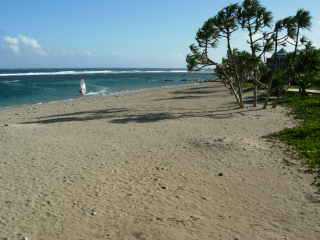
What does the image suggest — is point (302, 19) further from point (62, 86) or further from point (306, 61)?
point (62, 86)

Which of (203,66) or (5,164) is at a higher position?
(203,66)

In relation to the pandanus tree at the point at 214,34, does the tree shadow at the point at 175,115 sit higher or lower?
lower

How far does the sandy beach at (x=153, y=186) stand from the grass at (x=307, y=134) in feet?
1.25

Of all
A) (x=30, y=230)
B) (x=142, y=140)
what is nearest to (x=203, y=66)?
(x=142, y=140)

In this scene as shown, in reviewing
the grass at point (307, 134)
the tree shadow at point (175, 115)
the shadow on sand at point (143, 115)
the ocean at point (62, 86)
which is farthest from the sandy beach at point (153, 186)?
the ocean at point (62, 86)

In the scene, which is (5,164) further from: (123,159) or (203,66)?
(203,66)

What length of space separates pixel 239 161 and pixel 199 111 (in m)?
9.94

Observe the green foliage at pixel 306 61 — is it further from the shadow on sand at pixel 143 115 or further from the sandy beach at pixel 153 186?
the sandy beach at pixel 153 186

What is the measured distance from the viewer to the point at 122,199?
23.4 feet

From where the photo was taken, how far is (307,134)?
11.8 meters

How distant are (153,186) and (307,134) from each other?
19.4ft

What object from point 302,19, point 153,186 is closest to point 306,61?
point 302,19

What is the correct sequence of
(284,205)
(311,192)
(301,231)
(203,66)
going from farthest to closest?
(203,66) < (311,192) < (284,205) < (301,231)

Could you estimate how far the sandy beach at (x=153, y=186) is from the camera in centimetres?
593
